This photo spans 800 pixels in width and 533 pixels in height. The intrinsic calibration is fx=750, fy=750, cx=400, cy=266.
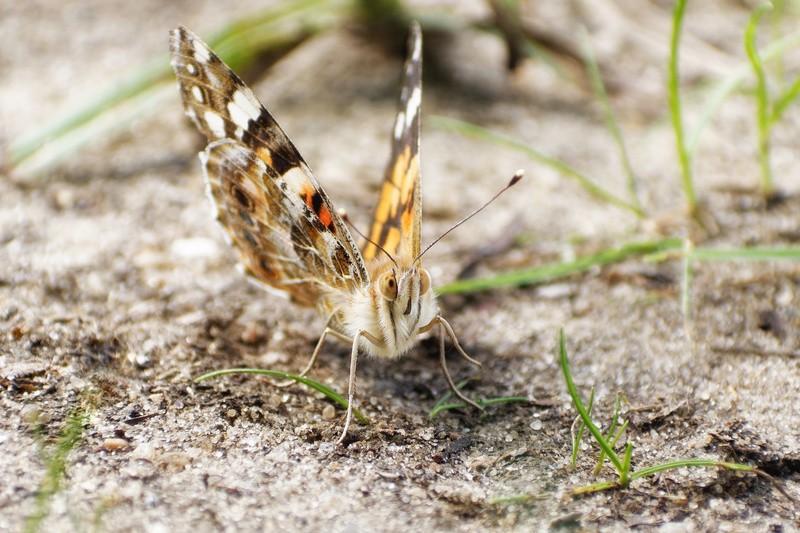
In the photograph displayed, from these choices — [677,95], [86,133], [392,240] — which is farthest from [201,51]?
[677,95]

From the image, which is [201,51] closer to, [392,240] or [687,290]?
[392,240]

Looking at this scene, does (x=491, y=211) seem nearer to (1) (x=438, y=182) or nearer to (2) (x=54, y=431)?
(1) (x=438, y=182)

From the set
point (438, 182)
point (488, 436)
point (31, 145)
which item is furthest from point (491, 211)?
point (31, 145)

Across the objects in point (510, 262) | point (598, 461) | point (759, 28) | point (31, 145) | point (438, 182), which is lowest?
point (598, 461)

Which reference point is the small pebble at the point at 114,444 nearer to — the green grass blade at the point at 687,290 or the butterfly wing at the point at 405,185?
the butterfly wing at the point at 405,185

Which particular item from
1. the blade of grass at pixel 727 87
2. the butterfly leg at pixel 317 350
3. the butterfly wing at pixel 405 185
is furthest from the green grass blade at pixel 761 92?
the butterfly leg at pixel 317 350

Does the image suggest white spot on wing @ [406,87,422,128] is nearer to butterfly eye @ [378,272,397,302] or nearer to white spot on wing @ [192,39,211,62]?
butterfly eye @ [378,272,397,302]
